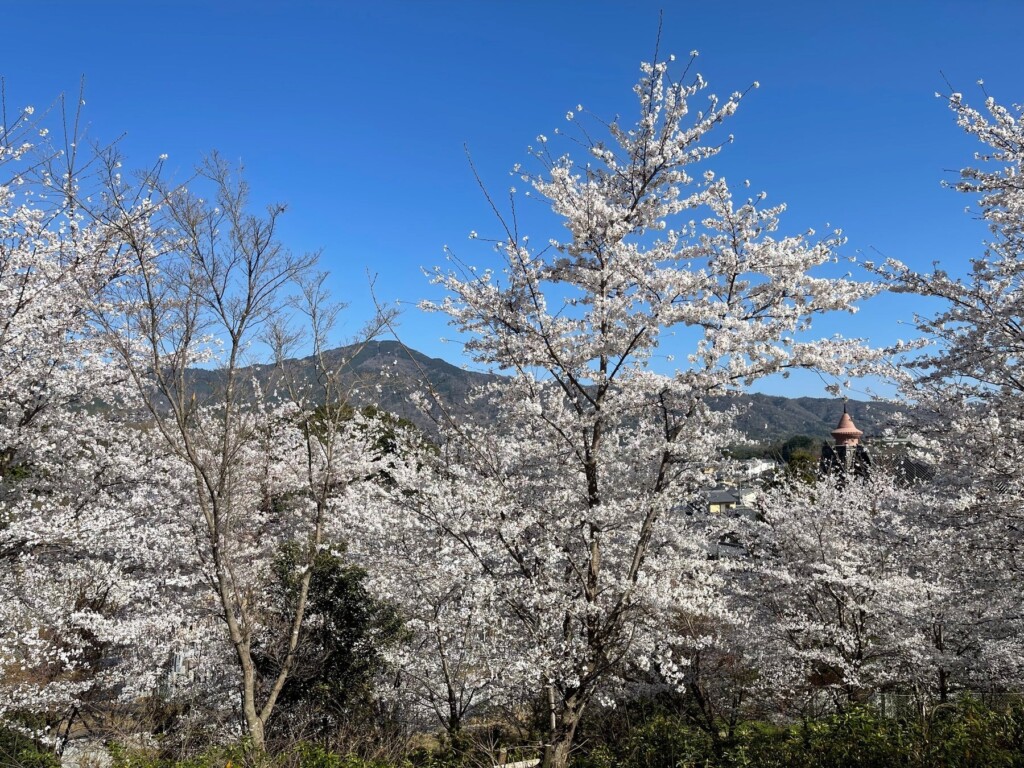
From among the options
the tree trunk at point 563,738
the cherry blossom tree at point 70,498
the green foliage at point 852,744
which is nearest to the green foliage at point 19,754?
the cherry blossom tree at point 70,498

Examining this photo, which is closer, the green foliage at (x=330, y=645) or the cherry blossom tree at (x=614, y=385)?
the cherry blossom tree at (x=614, y=385)

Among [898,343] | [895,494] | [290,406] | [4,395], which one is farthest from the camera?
[290,406]

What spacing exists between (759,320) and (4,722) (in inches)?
404

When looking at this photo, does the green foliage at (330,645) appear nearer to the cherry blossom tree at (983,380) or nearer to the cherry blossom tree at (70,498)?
the cherry blossom tree at (70,498)

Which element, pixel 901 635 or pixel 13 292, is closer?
pixel 13 292

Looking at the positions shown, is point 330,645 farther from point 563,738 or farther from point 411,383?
point 563,738

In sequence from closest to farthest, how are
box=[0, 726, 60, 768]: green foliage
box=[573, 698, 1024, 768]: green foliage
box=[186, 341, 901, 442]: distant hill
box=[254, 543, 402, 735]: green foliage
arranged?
box=[573, 698, 1024, 768]: green foliage < box=[0, 726, 60, 768]: green foliage < box=[186, 341, 901, 442]: distant hill < box=[254, 543, 402, 735]: green foliage

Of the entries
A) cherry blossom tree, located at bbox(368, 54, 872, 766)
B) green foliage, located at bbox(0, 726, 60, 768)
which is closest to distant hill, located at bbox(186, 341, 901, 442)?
cherry blossom tree, located at bbox(368, 54, 872, 766)

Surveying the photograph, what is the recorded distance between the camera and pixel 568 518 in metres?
5.91

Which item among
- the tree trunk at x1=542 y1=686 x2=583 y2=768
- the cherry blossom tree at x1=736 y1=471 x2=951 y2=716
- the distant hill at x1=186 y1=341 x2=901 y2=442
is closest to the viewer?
the tree trunk at x1=542 y1=686 x2=583 y2=768

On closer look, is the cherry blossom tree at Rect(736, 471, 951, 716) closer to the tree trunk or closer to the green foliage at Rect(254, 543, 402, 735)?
the tree trunk

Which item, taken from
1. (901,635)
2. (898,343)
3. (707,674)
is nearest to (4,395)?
(898,343)

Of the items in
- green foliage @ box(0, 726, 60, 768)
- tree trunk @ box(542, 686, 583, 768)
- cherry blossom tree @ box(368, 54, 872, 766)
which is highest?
cherry blossom tree @ box(368, 54, 872, 766)

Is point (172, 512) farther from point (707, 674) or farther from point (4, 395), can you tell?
point (707, 674)
